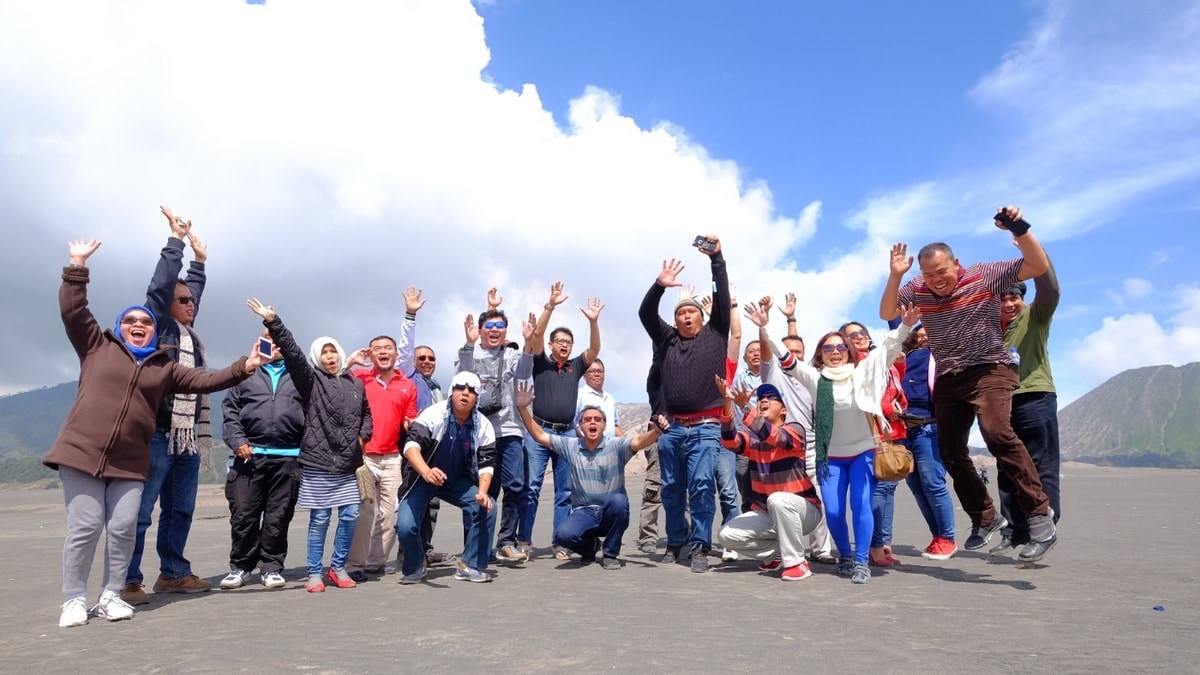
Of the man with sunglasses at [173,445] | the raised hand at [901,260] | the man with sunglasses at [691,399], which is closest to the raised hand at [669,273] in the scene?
the man with sunglasses at [691,399]

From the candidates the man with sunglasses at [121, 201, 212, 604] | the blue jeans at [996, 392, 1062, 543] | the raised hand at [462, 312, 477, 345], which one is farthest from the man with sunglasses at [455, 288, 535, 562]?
the blue jeans at [996, 392, 1062, 543]

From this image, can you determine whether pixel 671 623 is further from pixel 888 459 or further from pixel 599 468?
pixel 599 468

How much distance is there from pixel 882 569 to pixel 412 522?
4.04m

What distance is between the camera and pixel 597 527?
23.0ft

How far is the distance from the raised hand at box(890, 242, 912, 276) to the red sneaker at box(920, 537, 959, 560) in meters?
2.77

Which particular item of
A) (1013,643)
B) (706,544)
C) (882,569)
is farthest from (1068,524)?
(1013,643)

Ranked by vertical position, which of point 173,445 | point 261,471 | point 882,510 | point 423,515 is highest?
point 173,445

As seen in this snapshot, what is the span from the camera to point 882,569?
6.32m

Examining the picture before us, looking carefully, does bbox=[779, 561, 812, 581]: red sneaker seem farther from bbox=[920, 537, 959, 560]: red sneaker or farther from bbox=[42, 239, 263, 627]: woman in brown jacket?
bbox=[42, 239, 263, 627]: woman in brown jacket

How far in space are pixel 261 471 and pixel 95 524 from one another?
1.41m

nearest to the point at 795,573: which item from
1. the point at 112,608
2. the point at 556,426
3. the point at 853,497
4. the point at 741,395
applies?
the point at 853,497

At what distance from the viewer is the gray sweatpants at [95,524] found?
4.77 metres

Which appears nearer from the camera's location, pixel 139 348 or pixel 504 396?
pixel 139 348

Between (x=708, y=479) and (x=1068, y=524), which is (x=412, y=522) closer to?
(x=708, y=479)
